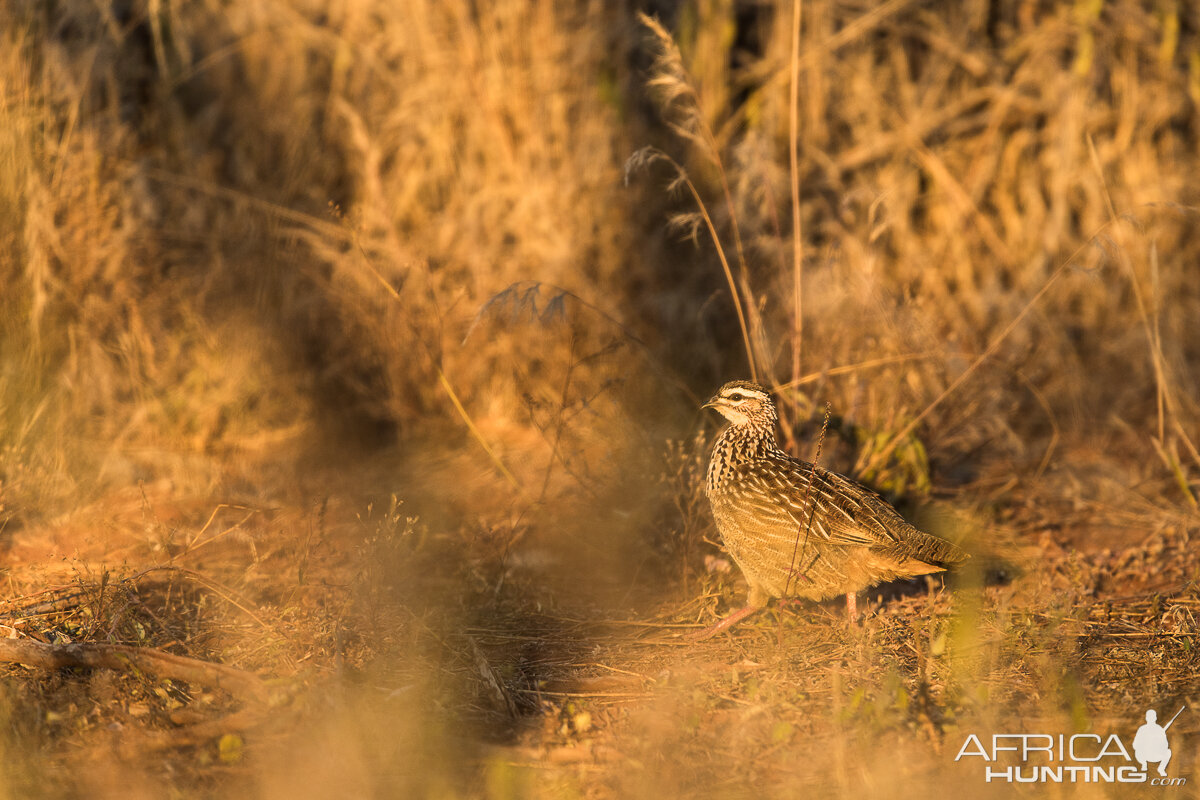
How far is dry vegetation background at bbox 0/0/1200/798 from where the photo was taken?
13.7ft

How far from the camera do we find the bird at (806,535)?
480 centimetres

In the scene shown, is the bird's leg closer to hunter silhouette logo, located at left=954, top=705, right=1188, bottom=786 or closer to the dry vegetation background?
the dry vegetation background

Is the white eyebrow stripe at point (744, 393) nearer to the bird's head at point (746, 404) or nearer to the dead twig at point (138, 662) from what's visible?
the bird's head at point (746, 404)

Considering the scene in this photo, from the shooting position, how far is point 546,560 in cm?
581

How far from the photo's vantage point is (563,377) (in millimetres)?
6879

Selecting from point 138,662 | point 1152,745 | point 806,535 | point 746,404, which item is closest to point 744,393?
point 746,404

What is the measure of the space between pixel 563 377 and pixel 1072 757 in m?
3.84

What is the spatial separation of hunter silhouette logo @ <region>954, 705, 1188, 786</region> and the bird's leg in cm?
135

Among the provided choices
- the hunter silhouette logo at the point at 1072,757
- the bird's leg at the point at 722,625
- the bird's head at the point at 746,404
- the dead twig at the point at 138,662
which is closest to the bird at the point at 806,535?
the bird's leg at the point at 722,625

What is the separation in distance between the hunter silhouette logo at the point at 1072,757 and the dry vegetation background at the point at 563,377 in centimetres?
11

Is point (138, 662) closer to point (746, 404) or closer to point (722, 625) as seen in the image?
point (722, 625)

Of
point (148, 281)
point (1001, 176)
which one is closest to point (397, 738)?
point (148, 281)

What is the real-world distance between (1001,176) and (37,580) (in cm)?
738

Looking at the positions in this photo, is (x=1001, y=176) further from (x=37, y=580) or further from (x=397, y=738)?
(x=37, y=580)
